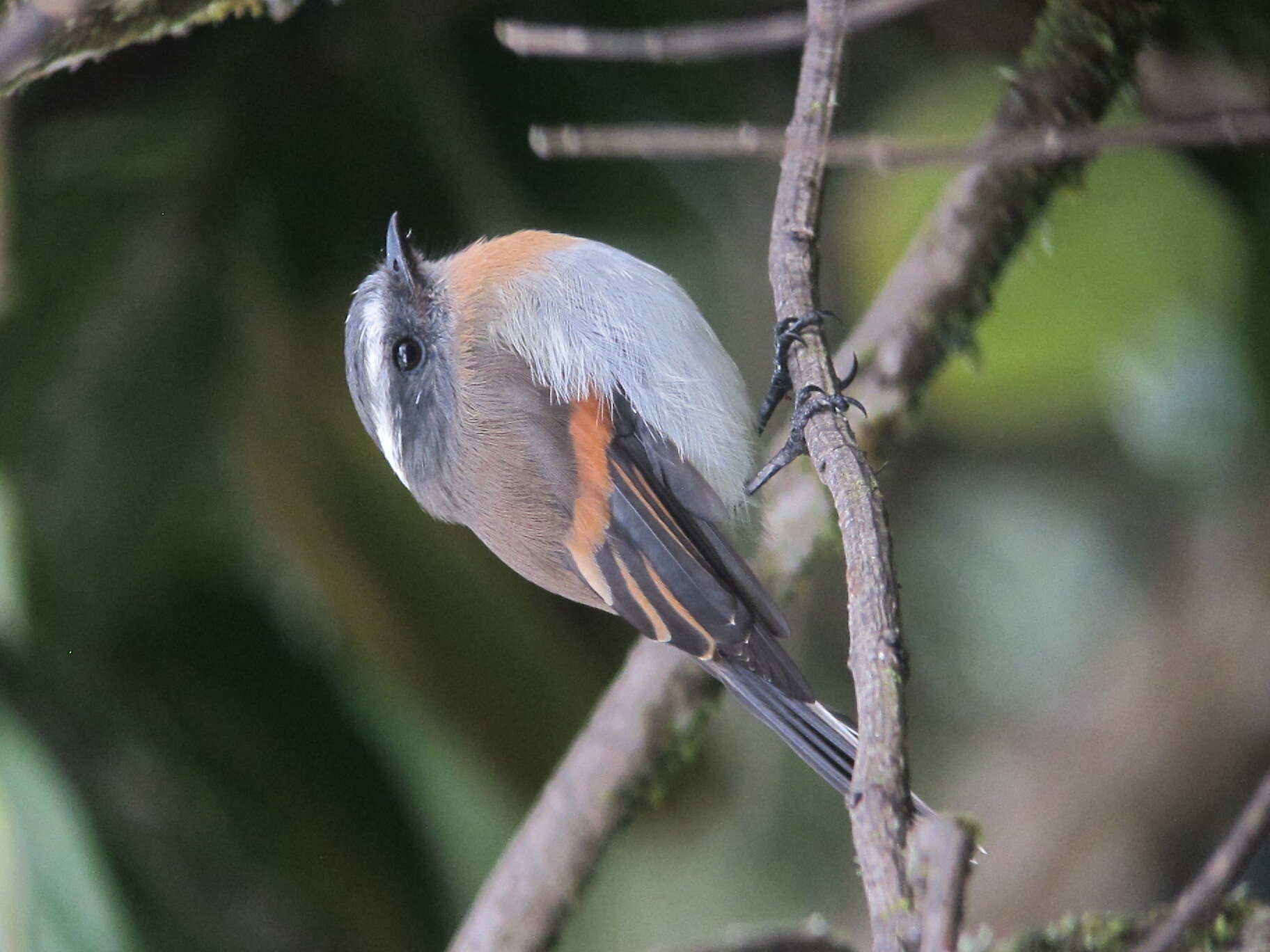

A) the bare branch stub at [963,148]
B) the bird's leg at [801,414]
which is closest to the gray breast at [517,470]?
the bird's leg at [801,414]

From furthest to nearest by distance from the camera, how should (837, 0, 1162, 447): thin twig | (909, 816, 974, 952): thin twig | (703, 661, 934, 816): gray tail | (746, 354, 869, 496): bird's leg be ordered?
(837, 0, 1162, 447): thin twig, (703, 661, 934, 816): gray tail, (746, 354, 869, 496): bird's leg, (909, 816, 974, 952): thin twig

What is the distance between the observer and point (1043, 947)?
4.23 ft

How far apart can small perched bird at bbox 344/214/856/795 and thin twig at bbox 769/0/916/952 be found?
312mm

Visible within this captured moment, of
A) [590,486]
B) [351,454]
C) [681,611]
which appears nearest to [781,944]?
[681,611]

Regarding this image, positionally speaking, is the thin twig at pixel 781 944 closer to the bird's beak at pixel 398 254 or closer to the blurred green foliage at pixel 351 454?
the blurred green foliage at pixel 351 454

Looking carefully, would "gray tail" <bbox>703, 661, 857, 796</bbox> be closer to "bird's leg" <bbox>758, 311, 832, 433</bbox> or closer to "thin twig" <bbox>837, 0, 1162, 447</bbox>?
"bird's leg" <bbox>758, 311, 832, 433</bbox>

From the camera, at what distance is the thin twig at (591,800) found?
1682 millimetres

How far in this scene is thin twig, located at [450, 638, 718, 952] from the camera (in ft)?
5.52

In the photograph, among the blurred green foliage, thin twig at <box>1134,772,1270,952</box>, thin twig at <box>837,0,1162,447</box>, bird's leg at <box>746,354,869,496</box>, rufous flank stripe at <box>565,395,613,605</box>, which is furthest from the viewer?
the blurred green foliage

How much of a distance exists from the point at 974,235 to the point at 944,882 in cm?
124

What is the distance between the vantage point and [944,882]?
→ 1.77ft

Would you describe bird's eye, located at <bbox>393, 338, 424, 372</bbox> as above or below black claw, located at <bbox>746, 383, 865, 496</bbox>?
above

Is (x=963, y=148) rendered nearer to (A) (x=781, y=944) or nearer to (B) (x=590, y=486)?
(B) (x=590, y=486)

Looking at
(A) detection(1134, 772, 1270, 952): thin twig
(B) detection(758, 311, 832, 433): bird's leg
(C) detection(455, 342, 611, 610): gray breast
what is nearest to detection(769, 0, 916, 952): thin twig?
(B) detection(758, 311, 832, 433): bird's leg
